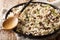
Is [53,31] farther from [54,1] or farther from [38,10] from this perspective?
[54,1]

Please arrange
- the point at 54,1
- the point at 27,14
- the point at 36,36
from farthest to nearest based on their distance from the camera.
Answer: the point at 54,1 → the point at 27,14 → the point at 36,36

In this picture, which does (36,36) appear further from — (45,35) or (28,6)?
(28,6)

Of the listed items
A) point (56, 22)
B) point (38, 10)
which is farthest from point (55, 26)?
point (38, 10)

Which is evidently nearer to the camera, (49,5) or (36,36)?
(36,36)

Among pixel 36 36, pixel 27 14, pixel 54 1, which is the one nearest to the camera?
pixel 36 36

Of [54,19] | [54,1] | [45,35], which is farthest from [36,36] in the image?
[54,1]

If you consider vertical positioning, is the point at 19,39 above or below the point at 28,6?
below
